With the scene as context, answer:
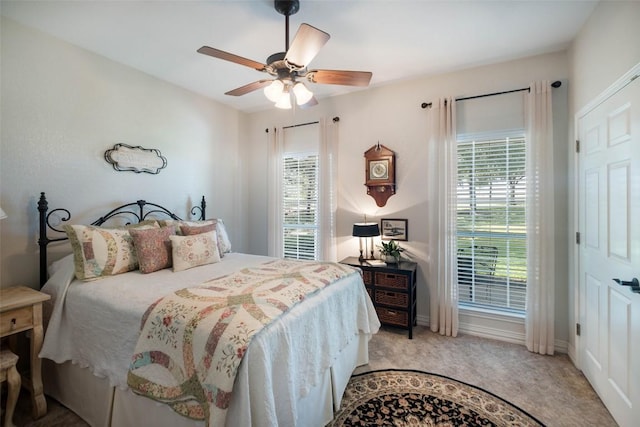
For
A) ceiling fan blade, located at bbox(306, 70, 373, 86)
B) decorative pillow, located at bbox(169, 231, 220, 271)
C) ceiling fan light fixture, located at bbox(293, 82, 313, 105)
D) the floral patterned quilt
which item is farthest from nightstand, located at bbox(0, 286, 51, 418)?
ceiling fan blade, located at bbox(306, 70, 373, 86)

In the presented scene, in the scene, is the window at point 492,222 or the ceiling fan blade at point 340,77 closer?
the ceiling fan blade at point 340,77

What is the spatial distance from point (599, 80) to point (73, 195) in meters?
4.43

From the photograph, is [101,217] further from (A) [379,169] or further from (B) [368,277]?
(A) [379,169]

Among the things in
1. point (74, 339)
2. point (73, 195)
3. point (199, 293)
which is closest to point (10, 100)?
point (73, 195)

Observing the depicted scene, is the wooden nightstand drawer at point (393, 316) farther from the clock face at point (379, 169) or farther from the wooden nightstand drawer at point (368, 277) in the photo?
the clock face at point (379, 169)

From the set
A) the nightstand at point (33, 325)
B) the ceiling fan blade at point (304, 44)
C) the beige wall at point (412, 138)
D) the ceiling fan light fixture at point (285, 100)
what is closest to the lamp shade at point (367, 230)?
the beige wall at point (412, 138)

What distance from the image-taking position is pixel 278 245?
4219 millimetres

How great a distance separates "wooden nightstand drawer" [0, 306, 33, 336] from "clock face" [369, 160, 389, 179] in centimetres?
327

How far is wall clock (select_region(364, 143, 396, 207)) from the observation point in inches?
136

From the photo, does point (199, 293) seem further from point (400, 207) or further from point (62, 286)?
point (400, 207)

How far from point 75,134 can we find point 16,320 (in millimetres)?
1628

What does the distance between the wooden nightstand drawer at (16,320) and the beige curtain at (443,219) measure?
3.48m

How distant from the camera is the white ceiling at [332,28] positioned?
213 centimetres

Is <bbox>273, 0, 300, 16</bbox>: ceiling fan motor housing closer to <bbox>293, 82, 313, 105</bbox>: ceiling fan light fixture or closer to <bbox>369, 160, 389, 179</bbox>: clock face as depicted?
<bbox>293, 82, 313, 105</bbox>: ceiling fan light fixture
